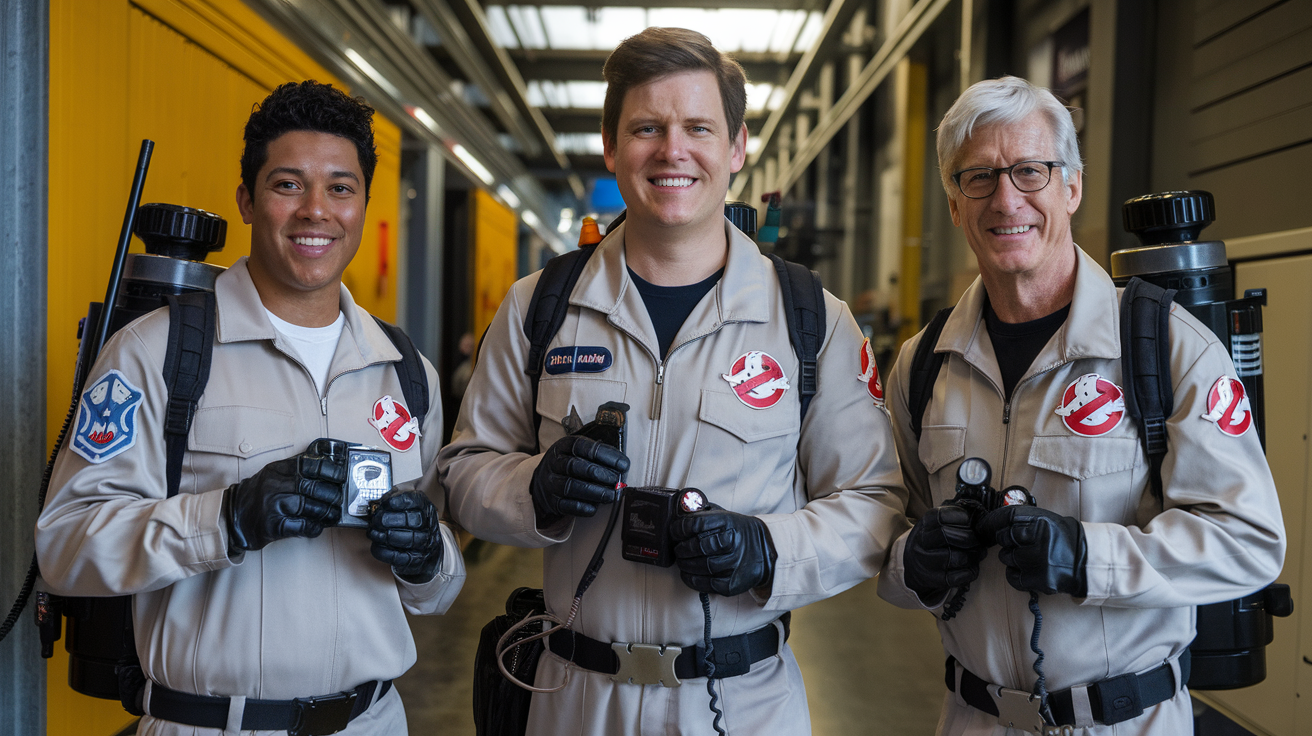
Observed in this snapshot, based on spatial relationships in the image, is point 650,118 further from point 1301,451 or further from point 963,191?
point 1301,451

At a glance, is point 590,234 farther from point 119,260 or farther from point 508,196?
point 508,196

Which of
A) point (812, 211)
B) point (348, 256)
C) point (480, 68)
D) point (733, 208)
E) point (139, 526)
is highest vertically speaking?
point (480, 68)

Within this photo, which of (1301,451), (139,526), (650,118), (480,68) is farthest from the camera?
(480,68)

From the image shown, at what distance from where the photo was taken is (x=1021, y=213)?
1.71m

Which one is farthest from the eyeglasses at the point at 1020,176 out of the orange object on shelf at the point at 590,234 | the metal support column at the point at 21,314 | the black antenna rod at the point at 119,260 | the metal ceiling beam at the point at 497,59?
the metal ceiling beam at the point at 497,59

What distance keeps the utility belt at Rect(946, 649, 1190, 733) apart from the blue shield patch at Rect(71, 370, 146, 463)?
1653 millimetres

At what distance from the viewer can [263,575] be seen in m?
1.57

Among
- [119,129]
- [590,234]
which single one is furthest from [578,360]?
[119,129]

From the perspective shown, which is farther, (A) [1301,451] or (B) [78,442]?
(A) [1301,451]

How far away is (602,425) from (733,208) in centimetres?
75

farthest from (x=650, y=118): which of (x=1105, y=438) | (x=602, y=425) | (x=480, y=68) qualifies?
(x=480, y=68)

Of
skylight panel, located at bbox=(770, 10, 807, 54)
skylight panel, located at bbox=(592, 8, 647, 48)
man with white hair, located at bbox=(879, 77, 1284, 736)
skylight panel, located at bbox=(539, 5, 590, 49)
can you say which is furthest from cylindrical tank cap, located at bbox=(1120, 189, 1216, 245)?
skylight panel, located at bbox=(539, 5, 590, 49)

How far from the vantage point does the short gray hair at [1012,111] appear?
1.73 m

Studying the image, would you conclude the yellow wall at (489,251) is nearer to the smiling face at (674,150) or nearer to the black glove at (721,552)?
the smiling face at (674,150)
